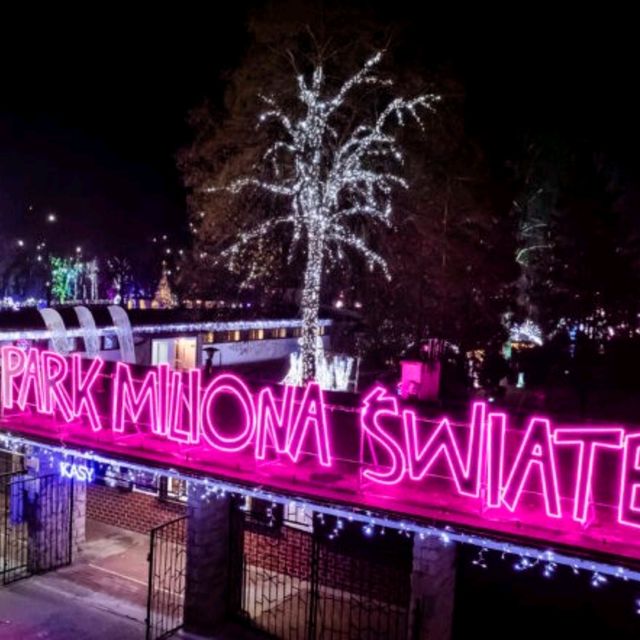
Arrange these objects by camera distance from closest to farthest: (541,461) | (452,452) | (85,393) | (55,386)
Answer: (541,461) → (452,452) → (85,393) → (55,386)

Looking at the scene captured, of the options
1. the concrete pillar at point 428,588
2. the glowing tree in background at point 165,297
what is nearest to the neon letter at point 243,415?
the concrete pillar at point 428,588

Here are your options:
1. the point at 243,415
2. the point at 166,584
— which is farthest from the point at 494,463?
the point at 166,584

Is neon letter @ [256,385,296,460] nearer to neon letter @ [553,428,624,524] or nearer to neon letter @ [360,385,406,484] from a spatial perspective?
neon letter @ [360,385,406,484]

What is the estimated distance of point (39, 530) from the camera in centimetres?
1477

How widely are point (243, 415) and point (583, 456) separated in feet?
17.1

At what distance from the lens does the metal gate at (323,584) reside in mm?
11828

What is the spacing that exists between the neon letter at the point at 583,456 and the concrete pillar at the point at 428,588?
2.22 m

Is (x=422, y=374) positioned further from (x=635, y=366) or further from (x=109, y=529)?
(x=635, y=366)

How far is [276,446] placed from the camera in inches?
421

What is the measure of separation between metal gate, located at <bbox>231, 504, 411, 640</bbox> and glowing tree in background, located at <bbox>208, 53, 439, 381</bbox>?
9.64 metres

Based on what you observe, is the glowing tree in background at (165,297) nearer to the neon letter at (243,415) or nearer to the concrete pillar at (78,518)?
the concrete pillar at (78,518)

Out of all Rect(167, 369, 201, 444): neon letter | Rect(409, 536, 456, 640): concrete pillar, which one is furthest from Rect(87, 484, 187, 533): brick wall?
Rect(409, 536, 456, 640): concrete pillar

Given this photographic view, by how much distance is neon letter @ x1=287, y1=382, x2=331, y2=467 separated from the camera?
1027cm

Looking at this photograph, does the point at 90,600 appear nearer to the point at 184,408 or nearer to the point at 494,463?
the point at 184,408
